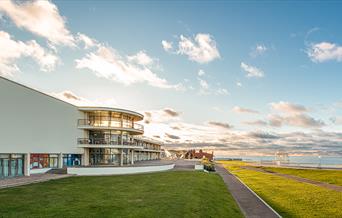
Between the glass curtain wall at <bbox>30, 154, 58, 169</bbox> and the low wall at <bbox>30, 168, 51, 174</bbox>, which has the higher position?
the glass curtain wall at <bbox>30, 154, 58, 169</bbox>

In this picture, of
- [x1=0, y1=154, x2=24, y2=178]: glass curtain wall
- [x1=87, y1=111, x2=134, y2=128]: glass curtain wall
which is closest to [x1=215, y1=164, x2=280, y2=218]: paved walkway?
[x1=0, y1=154, x2=24, y2=178]: glass curtain wall

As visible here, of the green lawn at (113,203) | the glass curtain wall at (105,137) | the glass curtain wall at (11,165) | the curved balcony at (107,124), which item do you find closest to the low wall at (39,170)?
the glass curtain wall at (11,165)

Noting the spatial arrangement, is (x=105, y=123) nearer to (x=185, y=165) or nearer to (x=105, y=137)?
(x=105, y=137)

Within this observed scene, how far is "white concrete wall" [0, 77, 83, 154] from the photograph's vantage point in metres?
26.1

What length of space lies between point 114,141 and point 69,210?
27.4 m

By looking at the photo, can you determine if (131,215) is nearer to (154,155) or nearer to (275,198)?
(275,198)

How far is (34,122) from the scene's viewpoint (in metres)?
30.1

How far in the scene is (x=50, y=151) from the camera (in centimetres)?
3297

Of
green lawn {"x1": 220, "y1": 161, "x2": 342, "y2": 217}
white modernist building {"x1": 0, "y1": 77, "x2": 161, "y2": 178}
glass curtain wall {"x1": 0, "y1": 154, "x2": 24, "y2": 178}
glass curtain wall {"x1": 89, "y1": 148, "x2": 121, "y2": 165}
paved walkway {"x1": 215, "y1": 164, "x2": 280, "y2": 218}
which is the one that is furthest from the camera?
glass curtain wall {"x1": 89, "y1": 148, "x2": 121, "y2": 165}

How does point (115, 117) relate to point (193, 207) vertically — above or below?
above

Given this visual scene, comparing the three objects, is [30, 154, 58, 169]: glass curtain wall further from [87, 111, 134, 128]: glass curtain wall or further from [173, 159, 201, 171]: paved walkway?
[173, 159, 201, 171]: paved walkway

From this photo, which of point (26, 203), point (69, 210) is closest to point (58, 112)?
point (26, 203)

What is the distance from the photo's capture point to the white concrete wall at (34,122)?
2609cm

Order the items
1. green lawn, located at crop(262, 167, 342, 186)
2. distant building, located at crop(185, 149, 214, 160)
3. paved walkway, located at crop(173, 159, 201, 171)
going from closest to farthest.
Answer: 1. green lawn, located at crop(262, 167, 342, 186)
2. paved walkway, located at crop(173, 159, 201, 171)
3. distant building, located at crop(185, 149, 214, 160)
